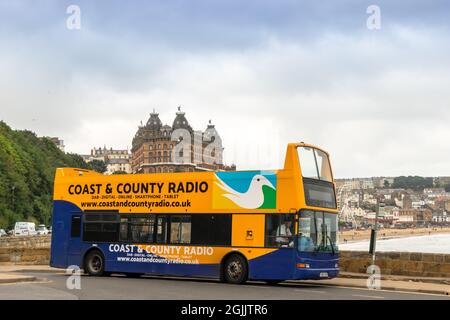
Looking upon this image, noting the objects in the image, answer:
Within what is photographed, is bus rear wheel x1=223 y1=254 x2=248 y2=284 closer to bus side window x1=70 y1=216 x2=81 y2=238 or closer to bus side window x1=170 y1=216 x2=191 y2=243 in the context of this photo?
bus side window x1=170 y1=216 x2=191 y2=243

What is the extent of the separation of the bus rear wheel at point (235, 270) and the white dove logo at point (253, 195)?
1.56m

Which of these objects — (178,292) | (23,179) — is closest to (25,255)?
(178,292)

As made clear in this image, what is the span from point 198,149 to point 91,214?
16797 cm

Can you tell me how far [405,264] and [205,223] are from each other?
24.9ft

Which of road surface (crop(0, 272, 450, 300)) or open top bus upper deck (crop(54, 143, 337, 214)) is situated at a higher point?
open top bus upper deck (crop(54, 143, 337, 214))

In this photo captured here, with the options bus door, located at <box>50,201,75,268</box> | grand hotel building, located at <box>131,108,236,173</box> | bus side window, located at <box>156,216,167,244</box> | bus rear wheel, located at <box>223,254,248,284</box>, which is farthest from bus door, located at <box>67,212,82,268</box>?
grand hotel building, located at <box>131,108,236,173</box>

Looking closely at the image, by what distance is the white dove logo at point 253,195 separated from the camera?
2187cm

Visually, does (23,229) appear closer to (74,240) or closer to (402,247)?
(402,247)

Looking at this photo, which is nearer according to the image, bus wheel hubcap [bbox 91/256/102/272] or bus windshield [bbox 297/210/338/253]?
bus windshield [bbox 297/210/338/253]

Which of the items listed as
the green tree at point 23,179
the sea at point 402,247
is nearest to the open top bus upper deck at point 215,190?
the sea at point 402,247

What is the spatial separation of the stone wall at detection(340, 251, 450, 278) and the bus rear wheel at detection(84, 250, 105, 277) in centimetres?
869

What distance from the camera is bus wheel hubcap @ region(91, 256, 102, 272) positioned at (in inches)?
1002

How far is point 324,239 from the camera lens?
21.7m
